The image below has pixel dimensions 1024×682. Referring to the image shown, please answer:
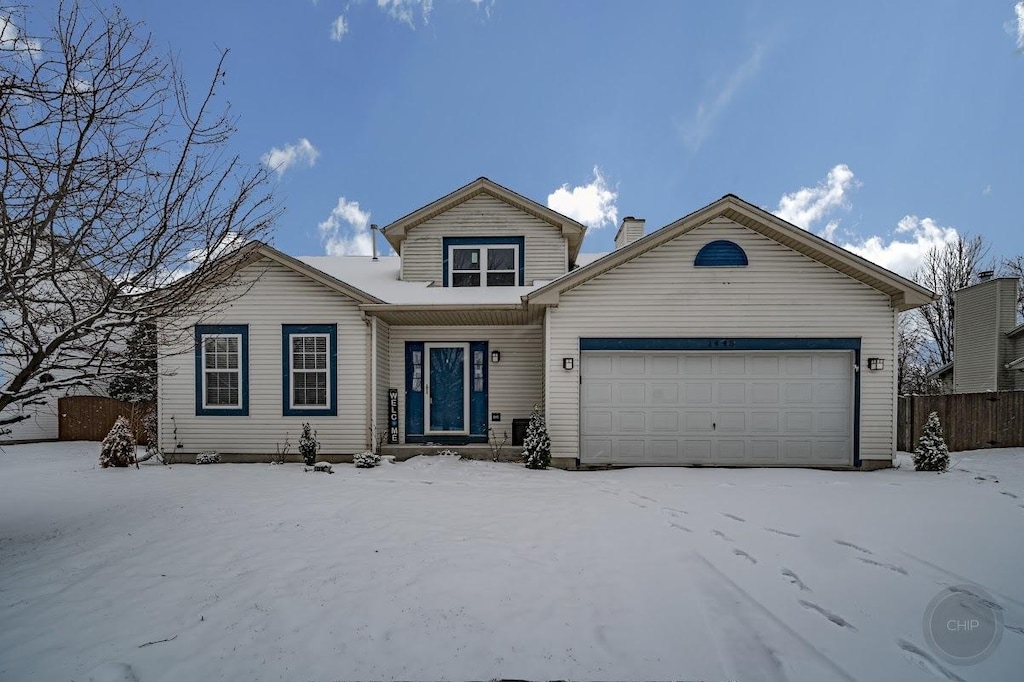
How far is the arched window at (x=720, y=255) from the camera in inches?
366

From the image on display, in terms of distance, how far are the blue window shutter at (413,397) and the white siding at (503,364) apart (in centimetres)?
10

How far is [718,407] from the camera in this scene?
9414 mm

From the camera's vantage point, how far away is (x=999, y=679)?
2904 millimetres

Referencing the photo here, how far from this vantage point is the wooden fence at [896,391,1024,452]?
1180cm

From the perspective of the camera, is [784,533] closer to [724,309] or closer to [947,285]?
[724,309]

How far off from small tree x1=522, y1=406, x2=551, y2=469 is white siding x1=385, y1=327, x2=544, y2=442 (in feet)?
6.42

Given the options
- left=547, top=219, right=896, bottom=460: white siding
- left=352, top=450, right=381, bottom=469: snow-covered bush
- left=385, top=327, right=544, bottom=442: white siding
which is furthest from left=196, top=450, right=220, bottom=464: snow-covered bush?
left=547, top=219, right=896, bottom=460: white siding

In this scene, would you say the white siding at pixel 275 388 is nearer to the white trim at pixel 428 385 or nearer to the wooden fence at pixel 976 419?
the white trim at pixel 428 385

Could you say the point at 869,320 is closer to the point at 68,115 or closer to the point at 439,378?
the point at 439,378

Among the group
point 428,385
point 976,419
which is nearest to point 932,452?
point 976,419

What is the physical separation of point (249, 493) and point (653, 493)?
659cm

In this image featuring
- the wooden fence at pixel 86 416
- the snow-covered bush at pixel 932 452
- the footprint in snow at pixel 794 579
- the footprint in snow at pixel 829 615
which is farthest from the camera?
the wooden fence at pixel 86 416

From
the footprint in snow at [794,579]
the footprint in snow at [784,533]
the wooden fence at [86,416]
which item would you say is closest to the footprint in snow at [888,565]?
the footprint in snow at [784,533]

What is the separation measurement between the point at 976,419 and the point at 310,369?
55.6ft
